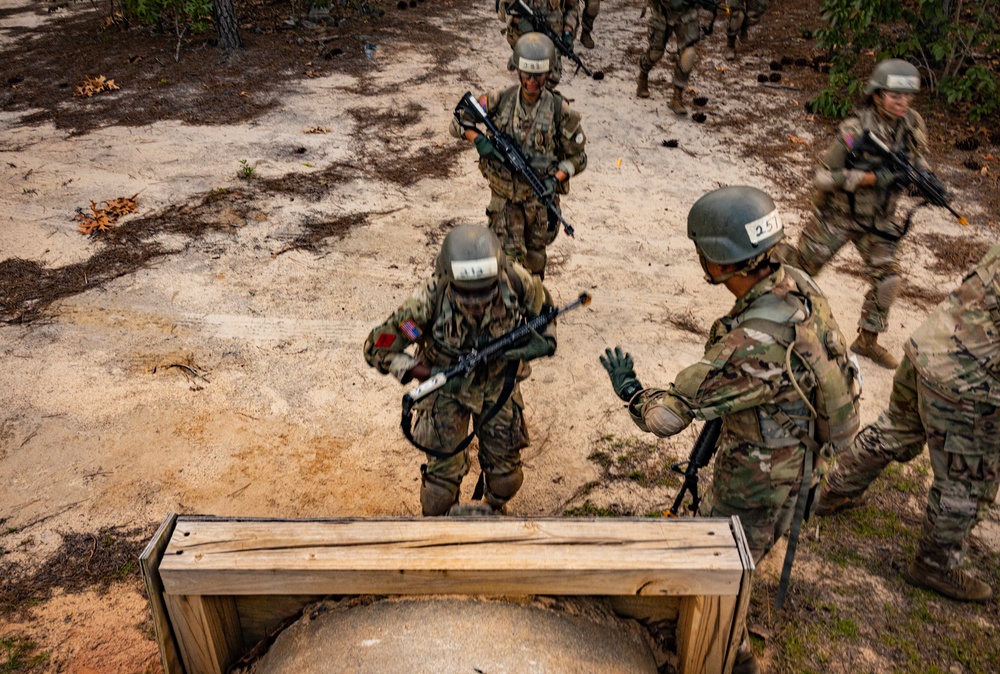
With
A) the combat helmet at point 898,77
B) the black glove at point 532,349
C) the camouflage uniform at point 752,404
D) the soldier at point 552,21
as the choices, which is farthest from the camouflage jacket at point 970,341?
the soldier at point 552,21

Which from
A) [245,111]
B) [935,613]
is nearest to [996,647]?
[935,613]

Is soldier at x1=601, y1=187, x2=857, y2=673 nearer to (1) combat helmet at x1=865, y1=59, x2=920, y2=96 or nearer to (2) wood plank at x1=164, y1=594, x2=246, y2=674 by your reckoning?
(2) wood plank at x1=164, y1=594, x2=246, y2=674

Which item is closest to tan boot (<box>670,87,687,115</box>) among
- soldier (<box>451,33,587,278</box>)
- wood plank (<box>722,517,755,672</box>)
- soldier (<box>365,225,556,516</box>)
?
soldier (<box>451,33,587,278</box>)

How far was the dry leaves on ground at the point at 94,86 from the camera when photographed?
10969mm

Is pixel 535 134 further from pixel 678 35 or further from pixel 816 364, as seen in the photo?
pixel 678 35

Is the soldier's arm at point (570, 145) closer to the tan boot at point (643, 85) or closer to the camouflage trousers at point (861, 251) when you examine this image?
the camouflage trousers at point (861, 251)

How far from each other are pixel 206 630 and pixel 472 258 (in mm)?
1808

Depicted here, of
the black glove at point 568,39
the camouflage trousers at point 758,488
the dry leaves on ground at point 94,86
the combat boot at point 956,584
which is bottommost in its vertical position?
the combat boot at point 956,584

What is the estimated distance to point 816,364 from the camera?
306 centimetres

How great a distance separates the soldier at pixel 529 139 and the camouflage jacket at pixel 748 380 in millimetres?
3042

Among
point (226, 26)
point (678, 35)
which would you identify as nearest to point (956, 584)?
point (678, 35)

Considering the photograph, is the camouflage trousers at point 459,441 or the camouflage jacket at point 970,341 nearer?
the camouflage jacket at point 970,341

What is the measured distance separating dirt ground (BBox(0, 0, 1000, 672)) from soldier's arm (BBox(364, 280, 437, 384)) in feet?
4.16

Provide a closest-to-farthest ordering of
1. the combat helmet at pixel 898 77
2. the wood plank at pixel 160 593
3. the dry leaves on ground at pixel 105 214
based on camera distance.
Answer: the wood plank at pixel 160 593
the combat helmet at pixel 898 77
the dry leaves on ground at pixel 105 214
